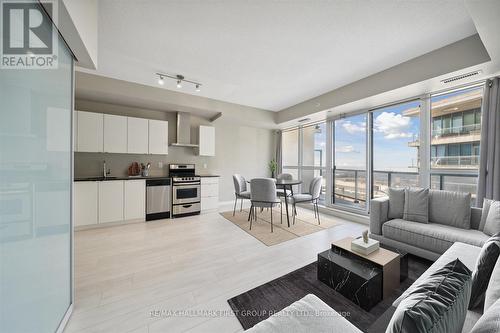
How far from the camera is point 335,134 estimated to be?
4684mm

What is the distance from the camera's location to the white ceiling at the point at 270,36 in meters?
1.85

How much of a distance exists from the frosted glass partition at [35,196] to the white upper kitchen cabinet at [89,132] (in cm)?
264

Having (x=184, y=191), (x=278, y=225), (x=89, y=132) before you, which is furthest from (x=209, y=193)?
(x=89, y=132)

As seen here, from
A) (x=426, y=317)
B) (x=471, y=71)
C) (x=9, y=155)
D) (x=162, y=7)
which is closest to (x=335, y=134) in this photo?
(x=471, y=71)

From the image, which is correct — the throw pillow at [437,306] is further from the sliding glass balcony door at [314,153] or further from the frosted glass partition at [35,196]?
the sliding glass balcony door at [314,153]

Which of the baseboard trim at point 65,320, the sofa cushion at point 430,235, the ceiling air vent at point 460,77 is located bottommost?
the baseboard trim at point 65,320

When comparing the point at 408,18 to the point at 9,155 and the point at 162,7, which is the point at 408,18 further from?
the point at 9,155

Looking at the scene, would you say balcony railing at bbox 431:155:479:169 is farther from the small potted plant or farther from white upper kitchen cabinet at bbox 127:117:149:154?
white upper kitchen cabinet at bbox 127:117:149:154

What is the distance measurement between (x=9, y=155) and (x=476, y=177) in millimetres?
4838

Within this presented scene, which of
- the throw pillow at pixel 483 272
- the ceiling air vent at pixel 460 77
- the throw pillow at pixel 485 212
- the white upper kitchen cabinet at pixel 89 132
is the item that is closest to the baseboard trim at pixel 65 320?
the throw pillow at pixel 483 272

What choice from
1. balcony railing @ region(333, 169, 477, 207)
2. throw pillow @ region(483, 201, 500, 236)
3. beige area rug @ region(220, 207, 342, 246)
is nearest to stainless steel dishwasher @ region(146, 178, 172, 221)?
beige area rug @ region(220, 207, 342, 246)

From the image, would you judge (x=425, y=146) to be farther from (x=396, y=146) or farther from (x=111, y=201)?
(x=111, y=201)

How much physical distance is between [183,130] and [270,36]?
122 inches

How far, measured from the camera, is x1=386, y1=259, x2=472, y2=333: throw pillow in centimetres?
55
